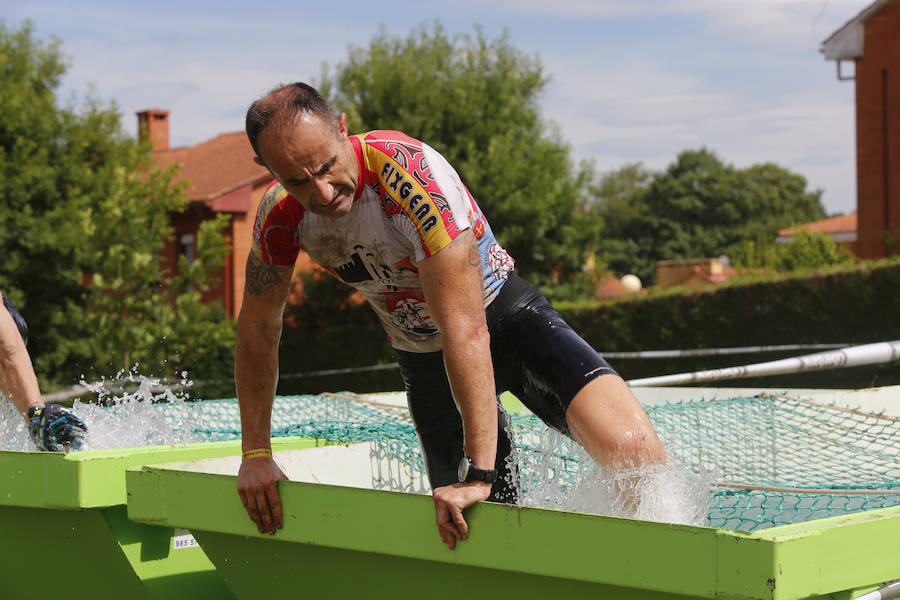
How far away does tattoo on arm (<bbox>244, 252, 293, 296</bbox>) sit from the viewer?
9.16 feet

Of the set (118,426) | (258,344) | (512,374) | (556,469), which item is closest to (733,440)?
(556,469)

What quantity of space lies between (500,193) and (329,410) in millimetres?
16321

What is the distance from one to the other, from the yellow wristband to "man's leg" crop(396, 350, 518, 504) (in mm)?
588

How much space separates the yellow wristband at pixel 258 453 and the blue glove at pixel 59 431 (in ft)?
3.81

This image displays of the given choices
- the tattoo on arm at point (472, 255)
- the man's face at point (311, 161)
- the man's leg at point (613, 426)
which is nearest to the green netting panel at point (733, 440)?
the man's leg at point (613, 426)

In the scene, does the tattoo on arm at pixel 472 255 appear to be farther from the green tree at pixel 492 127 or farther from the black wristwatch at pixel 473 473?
the green tree at pixel 492 127

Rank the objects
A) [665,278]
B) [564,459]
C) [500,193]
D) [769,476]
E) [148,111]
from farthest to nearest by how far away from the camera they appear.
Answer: [665,278], [148,111], [500,193], [769,476], [564,459]

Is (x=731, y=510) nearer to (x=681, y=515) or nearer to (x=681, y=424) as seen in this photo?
(x=681, y=515)

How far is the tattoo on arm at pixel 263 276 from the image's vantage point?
9.16ft

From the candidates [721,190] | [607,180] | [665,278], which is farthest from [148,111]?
[607,180]

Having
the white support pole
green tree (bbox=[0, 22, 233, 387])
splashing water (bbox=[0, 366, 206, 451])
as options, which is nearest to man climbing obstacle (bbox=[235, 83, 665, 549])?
splashing water (bbox=[0, 366, 206, 451])

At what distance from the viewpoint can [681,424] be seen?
4.92 m

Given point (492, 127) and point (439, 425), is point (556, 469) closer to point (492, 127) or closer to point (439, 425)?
point (439, 425)

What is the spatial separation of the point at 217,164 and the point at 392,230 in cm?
2794
